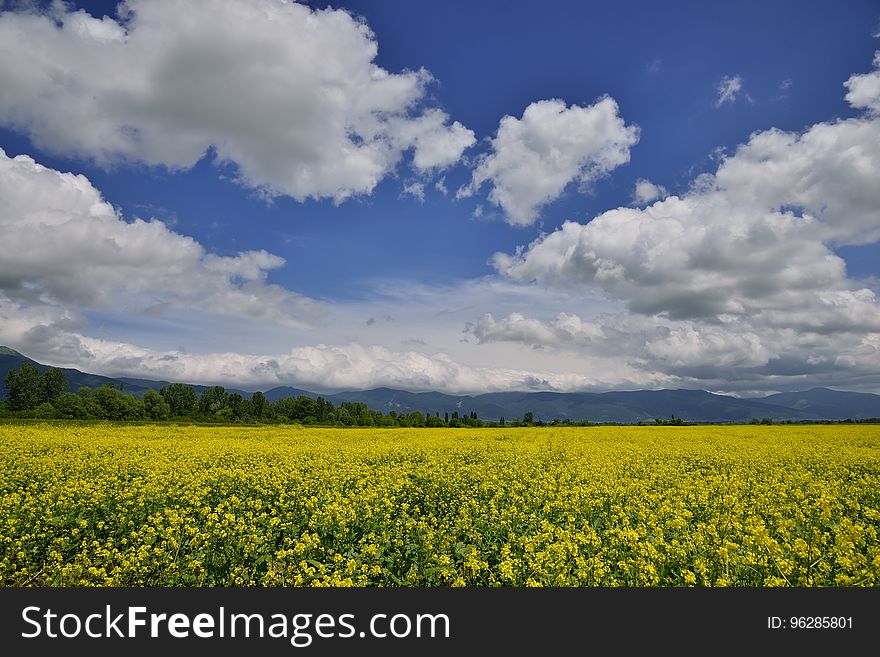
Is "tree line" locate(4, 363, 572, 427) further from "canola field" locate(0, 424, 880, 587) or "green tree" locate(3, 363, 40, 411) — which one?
"canola field" locate(0, 424, 880, 587)

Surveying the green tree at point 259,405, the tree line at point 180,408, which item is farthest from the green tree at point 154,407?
the green tree at point 259,405

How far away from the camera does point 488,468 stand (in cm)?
1572

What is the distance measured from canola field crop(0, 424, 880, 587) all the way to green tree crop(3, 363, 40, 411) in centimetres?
11996

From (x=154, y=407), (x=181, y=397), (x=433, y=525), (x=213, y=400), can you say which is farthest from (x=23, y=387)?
(x=433, y=525)

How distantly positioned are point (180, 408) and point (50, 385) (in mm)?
30745

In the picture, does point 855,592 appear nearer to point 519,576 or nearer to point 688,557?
point 688,557

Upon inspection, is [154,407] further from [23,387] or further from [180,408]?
[23,387]

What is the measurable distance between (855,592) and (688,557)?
1.90 meters

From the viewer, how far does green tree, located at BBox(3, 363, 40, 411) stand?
106250mm

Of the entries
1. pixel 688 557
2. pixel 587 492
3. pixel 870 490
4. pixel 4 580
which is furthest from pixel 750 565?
pixel 4 580

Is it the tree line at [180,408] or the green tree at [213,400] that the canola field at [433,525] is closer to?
the tree line at [180,408]

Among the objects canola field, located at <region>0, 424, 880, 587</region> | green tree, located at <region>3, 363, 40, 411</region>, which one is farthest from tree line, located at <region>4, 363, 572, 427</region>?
canola field, located at <region>0, 424, 880, 587</region>

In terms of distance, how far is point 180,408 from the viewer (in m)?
119

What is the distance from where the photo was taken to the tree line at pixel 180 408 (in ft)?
262
